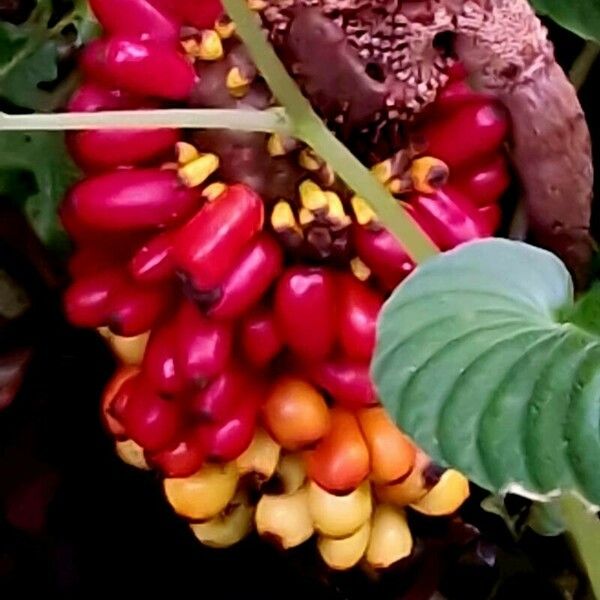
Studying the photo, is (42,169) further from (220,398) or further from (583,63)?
(583,63)

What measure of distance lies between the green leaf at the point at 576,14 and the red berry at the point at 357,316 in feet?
0.42

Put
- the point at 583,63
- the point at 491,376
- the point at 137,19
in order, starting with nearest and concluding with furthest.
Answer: the point at 491,376
the point at 137,19
the point at 583,63

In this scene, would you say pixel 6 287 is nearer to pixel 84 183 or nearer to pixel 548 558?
pixel 84 183

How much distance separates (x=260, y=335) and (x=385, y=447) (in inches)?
2.6

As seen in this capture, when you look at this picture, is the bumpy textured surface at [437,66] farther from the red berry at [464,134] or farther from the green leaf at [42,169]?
the green leaf at [42,169]

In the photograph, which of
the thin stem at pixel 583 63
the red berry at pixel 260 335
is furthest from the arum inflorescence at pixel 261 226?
the thin stem at pixel 583 63

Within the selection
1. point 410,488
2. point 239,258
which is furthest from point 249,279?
point 410,488

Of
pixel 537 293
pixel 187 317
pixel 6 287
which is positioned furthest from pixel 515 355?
pixel 6 287

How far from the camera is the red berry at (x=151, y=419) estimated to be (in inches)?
21.3

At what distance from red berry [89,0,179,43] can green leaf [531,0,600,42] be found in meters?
0.14

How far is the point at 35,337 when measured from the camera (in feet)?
2.00

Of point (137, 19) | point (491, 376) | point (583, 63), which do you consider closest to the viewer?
point (491, 376)

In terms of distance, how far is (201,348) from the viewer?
52 centimetres

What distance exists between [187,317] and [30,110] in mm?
126
